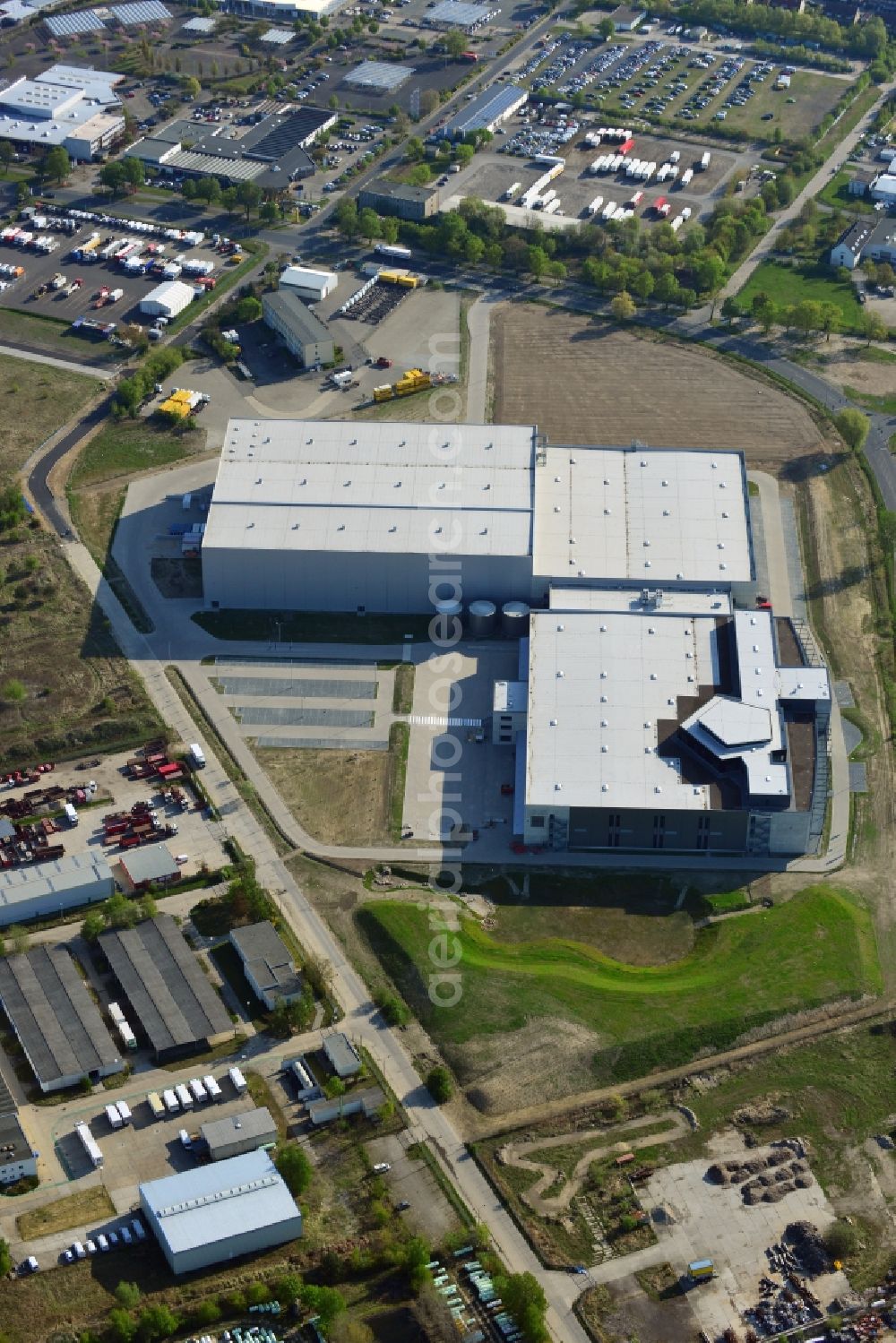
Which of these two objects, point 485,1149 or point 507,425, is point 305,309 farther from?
point 485,1149

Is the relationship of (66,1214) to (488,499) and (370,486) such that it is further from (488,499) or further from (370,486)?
(488,499)

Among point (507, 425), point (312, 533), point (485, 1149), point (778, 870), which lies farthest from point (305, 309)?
point (485, 1149)

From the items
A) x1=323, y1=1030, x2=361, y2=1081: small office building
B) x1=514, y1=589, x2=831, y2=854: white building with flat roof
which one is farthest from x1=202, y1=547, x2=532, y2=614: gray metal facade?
x1=323, y1=1030, x2=361, y2=1081: small office building

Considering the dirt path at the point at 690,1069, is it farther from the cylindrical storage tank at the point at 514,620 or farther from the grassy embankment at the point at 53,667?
the grassy embankment at the point at 53,667

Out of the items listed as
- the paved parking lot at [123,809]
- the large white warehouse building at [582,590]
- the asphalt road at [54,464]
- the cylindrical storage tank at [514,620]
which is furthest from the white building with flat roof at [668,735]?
the asphalt road at [54,464]

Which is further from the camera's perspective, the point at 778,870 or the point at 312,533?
the point at 312,533

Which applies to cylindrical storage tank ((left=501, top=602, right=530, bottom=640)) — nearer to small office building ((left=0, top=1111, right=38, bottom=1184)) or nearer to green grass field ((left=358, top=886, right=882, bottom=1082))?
green grass field ((left=358, top=886, right=882, bottom=1082))
